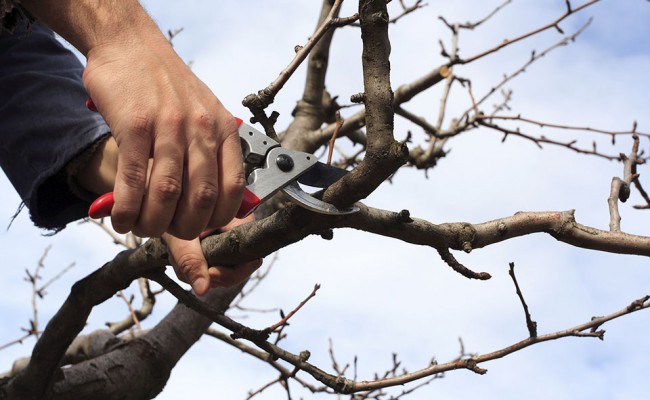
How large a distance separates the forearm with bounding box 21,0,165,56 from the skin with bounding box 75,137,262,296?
74 cm

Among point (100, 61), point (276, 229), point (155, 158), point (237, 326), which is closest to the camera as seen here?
point (155, 158)

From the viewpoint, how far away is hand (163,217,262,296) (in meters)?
2.04

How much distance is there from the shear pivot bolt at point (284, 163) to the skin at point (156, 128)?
1.36ft

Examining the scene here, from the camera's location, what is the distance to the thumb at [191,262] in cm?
203

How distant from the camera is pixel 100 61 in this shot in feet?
4.61

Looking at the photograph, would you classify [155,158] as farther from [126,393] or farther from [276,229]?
[126,393]

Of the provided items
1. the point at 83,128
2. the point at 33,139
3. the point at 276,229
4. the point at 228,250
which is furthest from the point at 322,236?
the point at 33,139

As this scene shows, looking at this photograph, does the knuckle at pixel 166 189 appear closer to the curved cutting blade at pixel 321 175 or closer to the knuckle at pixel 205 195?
the knuckle at pixel 205 195

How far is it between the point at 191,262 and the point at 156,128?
81cm

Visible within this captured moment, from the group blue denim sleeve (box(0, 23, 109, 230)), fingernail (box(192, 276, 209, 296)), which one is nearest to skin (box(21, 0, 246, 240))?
fingernail (box(192, 276, 209, 296))

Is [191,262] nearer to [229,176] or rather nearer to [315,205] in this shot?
[315,205]

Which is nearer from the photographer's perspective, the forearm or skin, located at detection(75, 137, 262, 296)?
the forearm

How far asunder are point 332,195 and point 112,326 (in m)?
2.56

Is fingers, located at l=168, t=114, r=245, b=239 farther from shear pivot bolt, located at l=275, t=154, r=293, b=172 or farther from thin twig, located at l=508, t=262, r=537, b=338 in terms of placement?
thin twig, located at l=508, t=262, r=537, b=338
